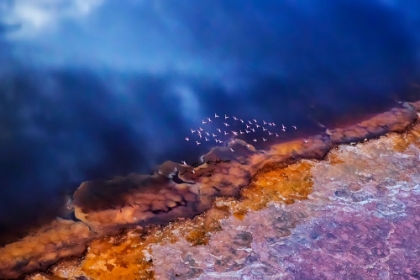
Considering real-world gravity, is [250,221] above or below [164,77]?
below

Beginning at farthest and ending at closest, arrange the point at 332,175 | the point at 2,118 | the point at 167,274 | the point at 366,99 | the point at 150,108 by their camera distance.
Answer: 1. the point at 366,99
2. the point at 150,108
3. the point at 2,118
4. the point at 332,175
5. the point at 167,274

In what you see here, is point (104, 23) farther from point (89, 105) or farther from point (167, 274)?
point (167, 274)

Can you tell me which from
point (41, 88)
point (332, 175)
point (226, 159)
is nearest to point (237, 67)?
point (226, 159)

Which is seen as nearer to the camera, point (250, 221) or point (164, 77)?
point (250, 221)

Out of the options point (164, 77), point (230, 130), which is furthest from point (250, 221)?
point (164, 77)

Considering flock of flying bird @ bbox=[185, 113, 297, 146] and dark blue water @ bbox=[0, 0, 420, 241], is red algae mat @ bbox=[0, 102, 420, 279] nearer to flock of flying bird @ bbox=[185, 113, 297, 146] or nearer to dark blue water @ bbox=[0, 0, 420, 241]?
flock of flying bird @ bbox=[185, 113, 297, 146]


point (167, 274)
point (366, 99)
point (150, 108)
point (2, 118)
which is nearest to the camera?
point (167, 274)

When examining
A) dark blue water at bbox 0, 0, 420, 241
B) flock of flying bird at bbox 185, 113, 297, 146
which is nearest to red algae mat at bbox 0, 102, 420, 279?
flock of flying bird at bbox 185, 113, 297, 146

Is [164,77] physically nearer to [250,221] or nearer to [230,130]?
[230,130]
